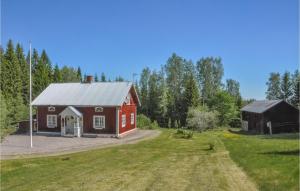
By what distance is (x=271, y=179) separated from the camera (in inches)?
443

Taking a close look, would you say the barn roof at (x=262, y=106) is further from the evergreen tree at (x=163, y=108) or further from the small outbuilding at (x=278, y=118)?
the evergreen tree at (x=163, y=108)

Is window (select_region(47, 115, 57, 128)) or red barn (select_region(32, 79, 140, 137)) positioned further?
window (select_region(47, 115, 57, 128))

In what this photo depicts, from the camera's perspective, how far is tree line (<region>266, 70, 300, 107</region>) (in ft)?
222

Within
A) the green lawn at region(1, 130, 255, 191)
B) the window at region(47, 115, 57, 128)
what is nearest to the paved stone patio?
the green lawn at region(1, 130, 255, 191)

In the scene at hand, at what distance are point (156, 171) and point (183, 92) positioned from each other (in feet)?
151

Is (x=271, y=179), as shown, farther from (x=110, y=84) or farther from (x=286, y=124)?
(x=286, y=124)

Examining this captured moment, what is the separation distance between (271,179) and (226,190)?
171 cm

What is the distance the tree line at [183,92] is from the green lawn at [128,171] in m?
35.0

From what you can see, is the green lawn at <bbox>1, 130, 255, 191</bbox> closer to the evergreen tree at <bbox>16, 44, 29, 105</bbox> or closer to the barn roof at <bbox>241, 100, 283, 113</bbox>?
the barn roof at <bbox>241, 100, 283, 113</bbox>

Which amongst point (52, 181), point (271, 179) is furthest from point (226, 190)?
point (52, 181)

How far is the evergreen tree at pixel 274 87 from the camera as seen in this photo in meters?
72.9

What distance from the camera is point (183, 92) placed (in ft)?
197

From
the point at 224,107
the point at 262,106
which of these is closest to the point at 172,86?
the point at 224,107

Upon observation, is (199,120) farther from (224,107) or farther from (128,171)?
(128,171)
